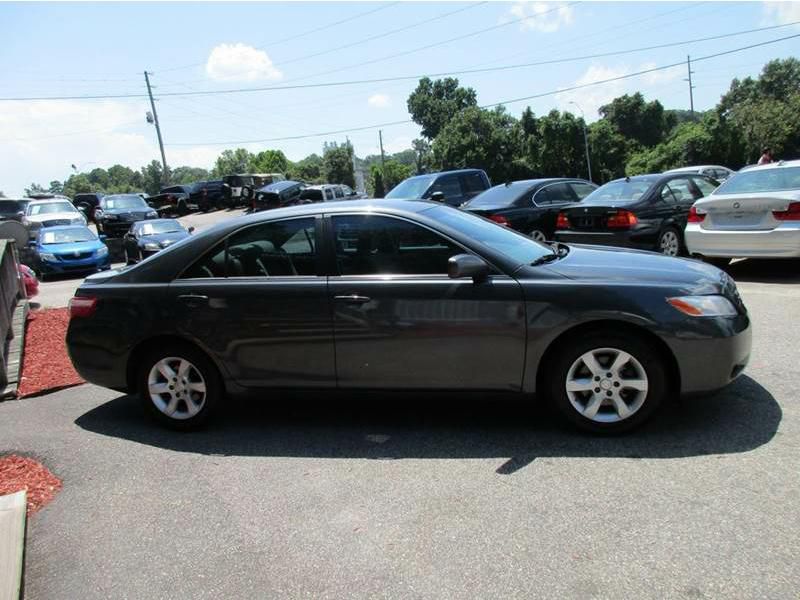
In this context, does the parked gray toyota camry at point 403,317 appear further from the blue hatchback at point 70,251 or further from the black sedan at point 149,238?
the blue hatchback at point 70,251

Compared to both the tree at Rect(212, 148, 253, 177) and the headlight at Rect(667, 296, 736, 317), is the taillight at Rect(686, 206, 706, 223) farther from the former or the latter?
the tree at Rect(212, 148, 253, 177)

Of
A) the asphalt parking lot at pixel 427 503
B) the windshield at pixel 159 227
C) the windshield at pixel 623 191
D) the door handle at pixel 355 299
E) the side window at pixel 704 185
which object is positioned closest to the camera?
the asphalt parking lot at pixel 427 503

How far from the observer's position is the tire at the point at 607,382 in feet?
12.2

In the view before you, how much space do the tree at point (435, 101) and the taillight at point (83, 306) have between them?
87884 mm

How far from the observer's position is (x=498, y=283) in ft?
12.7

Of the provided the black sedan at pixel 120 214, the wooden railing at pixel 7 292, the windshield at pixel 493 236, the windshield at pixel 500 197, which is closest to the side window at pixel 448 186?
Result: the windshield at pixel 500 197

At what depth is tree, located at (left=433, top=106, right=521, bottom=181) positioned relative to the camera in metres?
64.7

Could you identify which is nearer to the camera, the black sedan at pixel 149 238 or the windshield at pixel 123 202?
the black sedan at pixel 149 238

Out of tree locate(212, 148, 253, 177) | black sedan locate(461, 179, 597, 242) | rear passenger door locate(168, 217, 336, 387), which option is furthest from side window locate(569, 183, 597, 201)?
tree locate(212, 148, 253, 177)

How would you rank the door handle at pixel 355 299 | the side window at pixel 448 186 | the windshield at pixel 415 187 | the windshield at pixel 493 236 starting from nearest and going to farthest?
1. the door handle at pixel 355 299
2. the windshield at pixel 493 236
3. the windshield at pixel 415 187
4. the side window at pixel 448 186

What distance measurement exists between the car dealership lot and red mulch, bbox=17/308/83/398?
48.0 inches

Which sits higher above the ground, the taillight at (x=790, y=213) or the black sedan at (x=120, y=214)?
the black sedan at (x=120, y=214)

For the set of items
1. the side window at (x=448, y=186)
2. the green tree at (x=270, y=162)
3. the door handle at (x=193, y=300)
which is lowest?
the door handle at (x=193, y=300)

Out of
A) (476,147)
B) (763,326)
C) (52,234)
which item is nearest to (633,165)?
(476,147)
